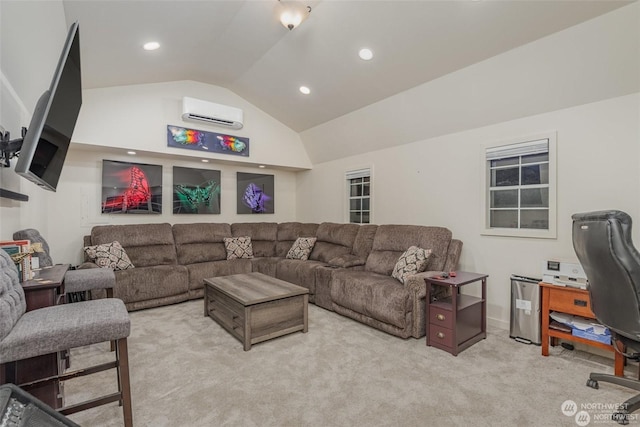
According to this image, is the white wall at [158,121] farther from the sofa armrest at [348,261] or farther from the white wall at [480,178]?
the sofa armrest at [348,261]

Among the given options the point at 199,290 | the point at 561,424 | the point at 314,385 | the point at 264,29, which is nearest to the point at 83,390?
the point at 314,385

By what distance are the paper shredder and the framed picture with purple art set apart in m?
4.23

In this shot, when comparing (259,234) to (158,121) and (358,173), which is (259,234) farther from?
(158,121)

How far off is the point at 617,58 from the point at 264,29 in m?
3.01

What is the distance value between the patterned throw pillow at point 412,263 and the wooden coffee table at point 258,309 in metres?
1.01

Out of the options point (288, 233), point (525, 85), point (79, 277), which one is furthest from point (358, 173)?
point (79, 277)

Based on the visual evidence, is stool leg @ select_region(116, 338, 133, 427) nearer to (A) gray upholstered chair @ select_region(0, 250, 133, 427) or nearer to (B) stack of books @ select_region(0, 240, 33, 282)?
(A) gray upholstered chair @ select_region(0, 250, 133, 427)

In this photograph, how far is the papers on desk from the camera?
2.29m

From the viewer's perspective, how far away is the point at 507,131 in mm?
3139

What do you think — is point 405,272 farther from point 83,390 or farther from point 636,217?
point 83,390

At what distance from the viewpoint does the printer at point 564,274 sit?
239 centimetres

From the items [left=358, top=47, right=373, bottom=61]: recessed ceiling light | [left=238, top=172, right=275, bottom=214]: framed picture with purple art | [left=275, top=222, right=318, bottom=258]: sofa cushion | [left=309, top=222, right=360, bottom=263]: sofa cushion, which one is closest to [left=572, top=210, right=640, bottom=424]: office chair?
[left=358, top=47, right=373, bottom=61]: recessed ceiling light

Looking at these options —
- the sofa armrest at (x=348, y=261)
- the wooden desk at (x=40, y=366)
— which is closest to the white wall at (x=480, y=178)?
the sofa armrest at (x=348, y=261)

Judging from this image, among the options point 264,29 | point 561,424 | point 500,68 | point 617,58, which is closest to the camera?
point 561,424
